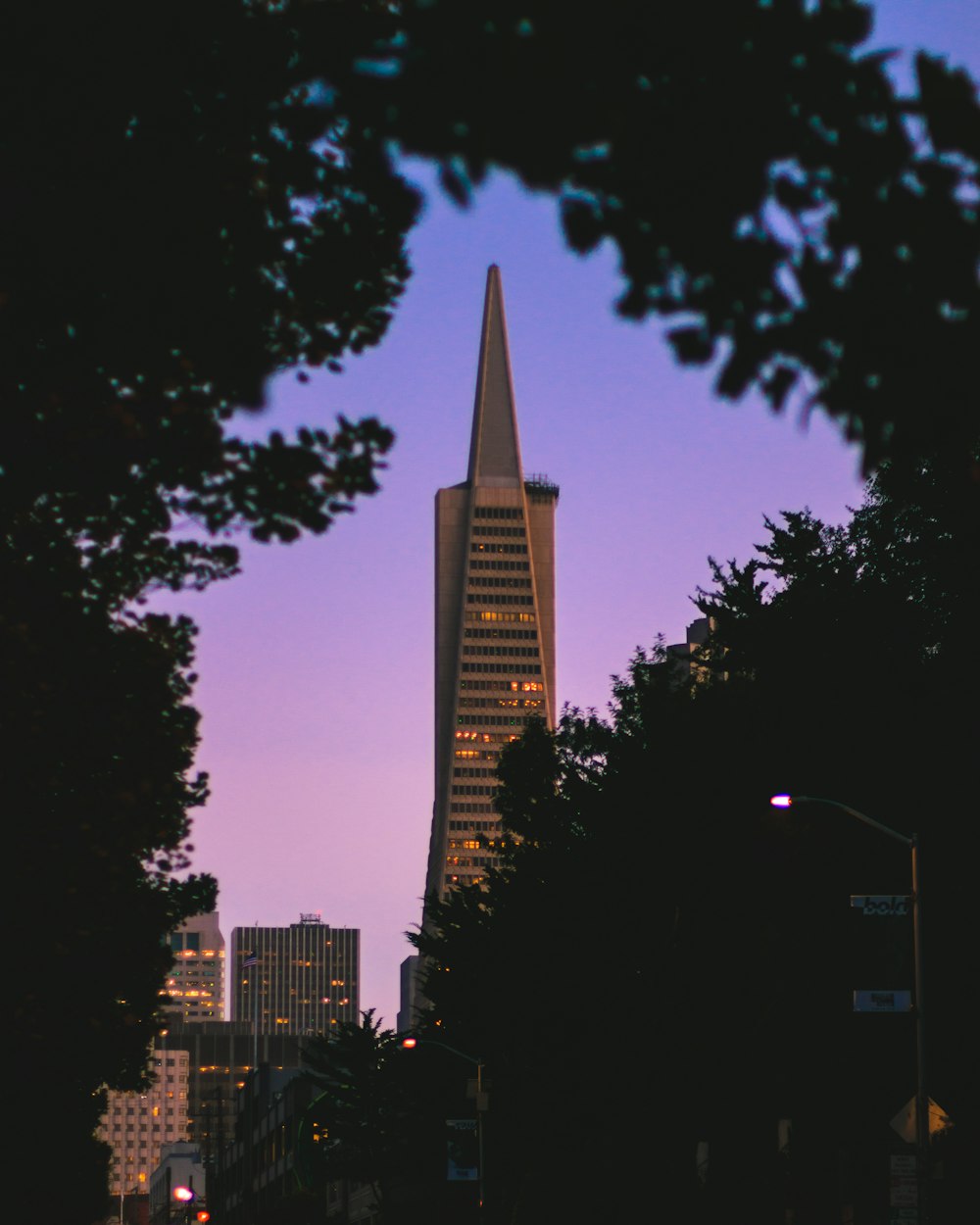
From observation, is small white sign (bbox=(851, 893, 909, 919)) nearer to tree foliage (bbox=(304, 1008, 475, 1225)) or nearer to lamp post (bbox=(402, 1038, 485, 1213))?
lamp post (bbox=(402, 1038, 485, 1213))

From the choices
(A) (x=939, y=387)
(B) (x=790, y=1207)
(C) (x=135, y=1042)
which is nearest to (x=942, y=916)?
(B) (x=790, y=1207)

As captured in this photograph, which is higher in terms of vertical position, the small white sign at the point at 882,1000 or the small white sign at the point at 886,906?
the small white sign at the point at 886,906

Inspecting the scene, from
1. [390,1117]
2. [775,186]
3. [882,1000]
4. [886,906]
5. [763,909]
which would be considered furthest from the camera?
[390,1117]

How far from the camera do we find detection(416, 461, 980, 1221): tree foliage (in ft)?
117

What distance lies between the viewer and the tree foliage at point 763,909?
3562 centimetres

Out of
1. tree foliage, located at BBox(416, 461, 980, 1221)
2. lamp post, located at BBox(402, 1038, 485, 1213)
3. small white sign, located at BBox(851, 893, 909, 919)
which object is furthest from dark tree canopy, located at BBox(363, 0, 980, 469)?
lamp post, located at BBox(402, 1038, 485, 1213)

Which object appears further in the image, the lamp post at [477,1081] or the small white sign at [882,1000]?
the lamp post at [477,1081]

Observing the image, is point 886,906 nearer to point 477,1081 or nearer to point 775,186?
point 775,186

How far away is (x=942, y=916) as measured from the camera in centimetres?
3403

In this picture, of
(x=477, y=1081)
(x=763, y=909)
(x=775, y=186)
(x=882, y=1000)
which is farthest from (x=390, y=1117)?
(x=775, y=186)

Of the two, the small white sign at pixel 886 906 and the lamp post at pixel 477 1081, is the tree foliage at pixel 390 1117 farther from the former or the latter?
the small white sign at pixel 886 906

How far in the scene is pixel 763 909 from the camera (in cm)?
3831

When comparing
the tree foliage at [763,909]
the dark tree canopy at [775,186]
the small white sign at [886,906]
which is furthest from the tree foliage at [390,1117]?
the dark tree canopy at [775,186]

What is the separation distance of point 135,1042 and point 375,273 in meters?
20.4
